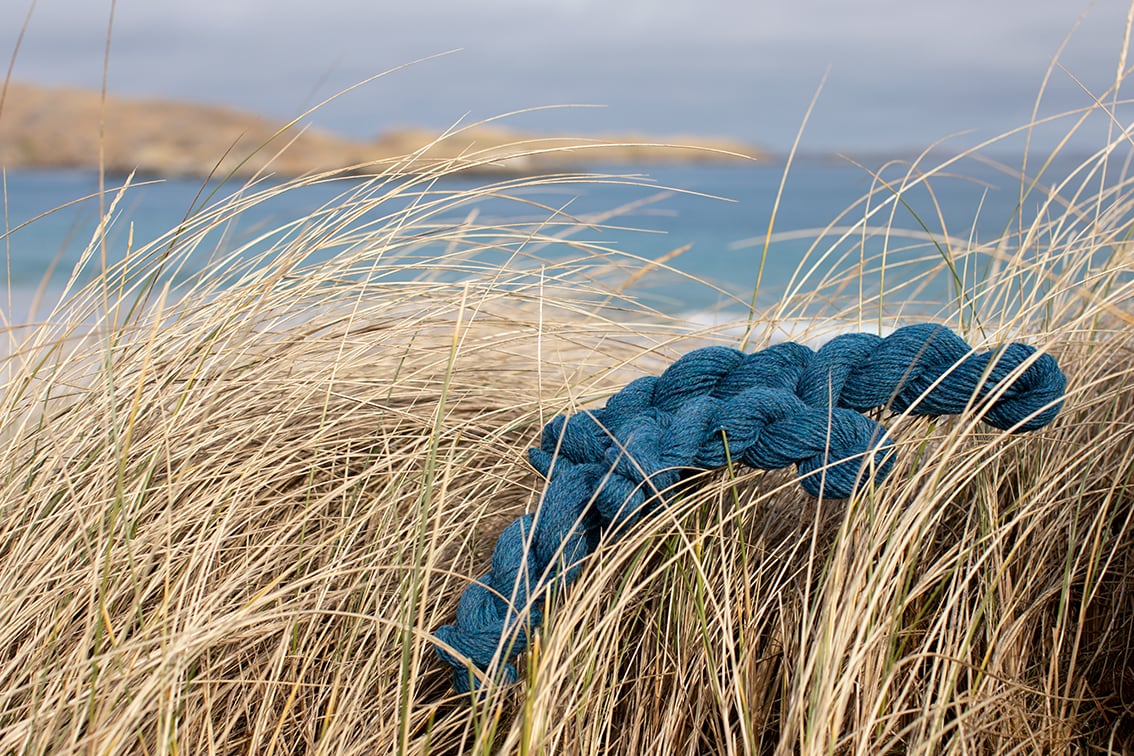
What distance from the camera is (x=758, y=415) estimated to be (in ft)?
4.15

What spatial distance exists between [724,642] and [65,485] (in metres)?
1.08

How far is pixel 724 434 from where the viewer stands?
1242 mm

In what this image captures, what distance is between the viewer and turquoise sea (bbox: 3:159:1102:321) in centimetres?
181

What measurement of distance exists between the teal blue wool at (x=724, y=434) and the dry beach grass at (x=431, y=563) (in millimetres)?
49

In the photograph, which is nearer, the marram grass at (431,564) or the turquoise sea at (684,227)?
the marram grass at (431,564)

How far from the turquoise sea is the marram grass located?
16 centimetres

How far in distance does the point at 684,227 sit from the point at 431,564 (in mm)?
25477

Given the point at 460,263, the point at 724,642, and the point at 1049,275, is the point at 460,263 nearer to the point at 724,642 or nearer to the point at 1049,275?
the point at 724,642

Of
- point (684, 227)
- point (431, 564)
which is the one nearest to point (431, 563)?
point (431, 564)

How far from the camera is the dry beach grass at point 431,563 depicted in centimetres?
118

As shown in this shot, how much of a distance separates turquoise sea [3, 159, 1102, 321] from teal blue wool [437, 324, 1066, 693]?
0.36 meters

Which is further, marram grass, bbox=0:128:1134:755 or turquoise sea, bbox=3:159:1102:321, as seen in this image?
turquoise sea, bbox=3:159:1102:321

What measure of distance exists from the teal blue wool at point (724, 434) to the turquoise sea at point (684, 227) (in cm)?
36

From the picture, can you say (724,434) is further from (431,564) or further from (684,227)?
(684,227)
